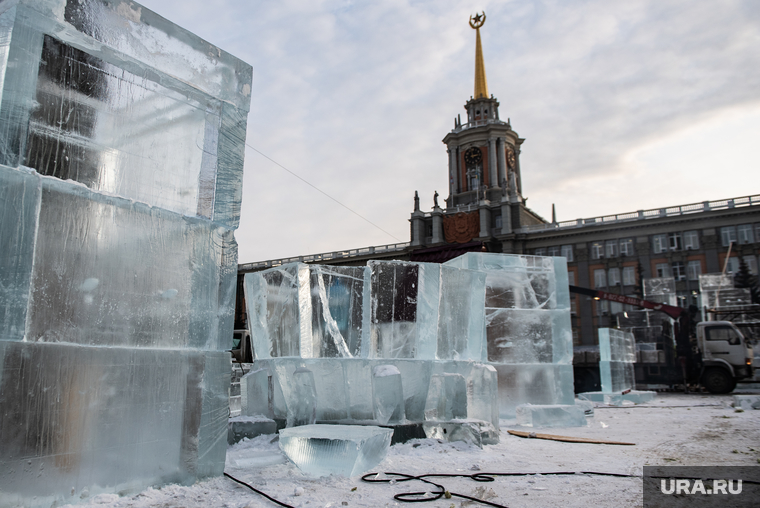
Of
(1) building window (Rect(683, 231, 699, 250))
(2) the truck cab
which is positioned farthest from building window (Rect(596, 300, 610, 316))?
(2) the truck cab

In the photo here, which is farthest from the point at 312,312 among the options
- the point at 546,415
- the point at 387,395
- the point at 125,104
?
the point at 546,415

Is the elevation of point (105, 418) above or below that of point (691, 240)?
below

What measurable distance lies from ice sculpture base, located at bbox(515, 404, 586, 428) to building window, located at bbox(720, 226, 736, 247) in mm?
35782

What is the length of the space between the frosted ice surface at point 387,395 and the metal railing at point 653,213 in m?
38.5

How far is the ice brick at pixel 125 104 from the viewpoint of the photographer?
8.87 feet

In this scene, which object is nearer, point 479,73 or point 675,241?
point 675,241

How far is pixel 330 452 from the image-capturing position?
11.5 feet

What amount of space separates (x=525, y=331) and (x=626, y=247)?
35.5m

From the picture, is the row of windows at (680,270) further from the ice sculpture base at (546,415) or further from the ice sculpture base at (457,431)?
the ice sculpture base at (457,431)

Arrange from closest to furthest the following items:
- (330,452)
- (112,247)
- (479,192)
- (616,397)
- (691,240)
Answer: (112,247) < (330,452) < (616,397) < (691,240) < (479,192)

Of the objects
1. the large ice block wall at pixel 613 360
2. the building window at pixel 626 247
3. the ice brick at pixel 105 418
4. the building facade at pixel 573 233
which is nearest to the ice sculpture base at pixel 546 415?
the ice brick at pixel 105 418

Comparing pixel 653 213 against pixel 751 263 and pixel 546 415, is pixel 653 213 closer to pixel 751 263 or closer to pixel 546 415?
pixel 751 263

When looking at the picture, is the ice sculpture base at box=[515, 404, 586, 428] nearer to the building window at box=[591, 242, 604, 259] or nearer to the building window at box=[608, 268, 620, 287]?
the building window at box=[608, 268, 620, 287]

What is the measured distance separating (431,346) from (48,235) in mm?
3501
